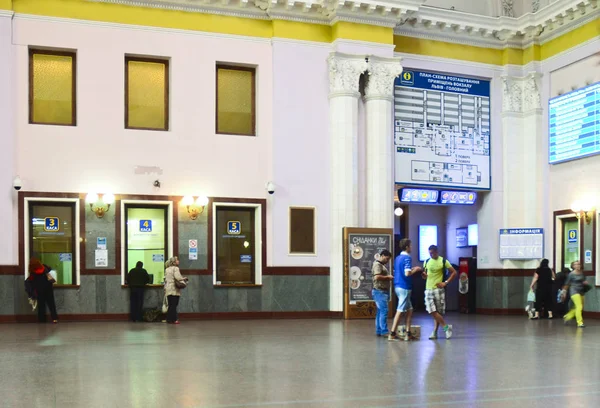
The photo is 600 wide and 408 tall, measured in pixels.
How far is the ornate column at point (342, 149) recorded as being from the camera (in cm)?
2098

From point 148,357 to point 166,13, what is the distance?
11668 millimetres

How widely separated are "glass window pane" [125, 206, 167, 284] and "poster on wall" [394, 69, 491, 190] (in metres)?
6.91

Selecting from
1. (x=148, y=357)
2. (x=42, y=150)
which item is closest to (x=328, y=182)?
(x=42, y=150)

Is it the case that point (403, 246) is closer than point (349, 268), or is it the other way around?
point (403, 246)

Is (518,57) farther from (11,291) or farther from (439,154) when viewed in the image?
(11,291)

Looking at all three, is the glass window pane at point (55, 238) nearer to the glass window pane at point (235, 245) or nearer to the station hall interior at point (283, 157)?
the station hall interior at point (283, 157)

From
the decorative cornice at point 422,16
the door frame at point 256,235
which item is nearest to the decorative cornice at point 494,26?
the decorative cornice at point 422,16

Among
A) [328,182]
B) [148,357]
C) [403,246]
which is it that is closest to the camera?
[148,357]

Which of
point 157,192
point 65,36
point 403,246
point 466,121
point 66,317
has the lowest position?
point 66,317

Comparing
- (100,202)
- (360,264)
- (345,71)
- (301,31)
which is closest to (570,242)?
(360,264)

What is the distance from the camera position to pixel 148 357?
11.4 m

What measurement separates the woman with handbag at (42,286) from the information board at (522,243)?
13.1 m

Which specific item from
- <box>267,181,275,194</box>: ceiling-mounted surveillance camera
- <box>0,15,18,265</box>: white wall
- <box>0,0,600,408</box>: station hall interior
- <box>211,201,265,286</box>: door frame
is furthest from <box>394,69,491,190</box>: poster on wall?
<box>0,15,18,265</box>: white wall

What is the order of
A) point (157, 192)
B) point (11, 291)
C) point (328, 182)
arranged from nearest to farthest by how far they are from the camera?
1. point (11, 291)
2. point (157, 192)
3. point (328, 182)
